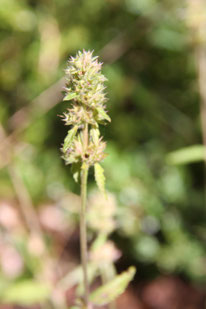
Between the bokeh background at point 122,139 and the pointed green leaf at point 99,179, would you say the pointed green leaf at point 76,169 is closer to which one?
the pointed green leaf at point 99,179

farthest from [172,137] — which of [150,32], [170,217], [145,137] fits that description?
[150,32]

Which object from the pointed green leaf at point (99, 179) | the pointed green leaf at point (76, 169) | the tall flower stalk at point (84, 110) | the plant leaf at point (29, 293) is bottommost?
the plant leaf at point (29, 293)

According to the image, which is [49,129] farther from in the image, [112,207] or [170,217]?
[112,207]

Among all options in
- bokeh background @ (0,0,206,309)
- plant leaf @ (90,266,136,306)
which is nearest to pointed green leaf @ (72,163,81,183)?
plant leaf @ (90,266,136,306)

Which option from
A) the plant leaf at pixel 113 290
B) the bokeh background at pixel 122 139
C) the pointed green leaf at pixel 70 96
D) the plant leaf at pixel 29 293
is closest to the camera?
the pointed green leaf at pixel 70 96

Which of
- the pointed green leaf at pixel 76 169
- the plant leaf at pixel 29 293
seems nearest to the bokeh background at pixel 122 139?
the plant leaf at pixel 29 293

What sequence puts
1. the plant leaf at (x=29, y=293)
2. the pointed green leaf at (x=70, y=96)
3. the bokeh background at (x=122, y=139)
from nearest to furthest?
the pointed green leaf at (x=70, y=96), the plant leaf at (x=29, y=293), the bokeh background at (x=122, y=139)

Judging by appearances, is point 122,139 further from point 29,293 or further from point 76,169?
point 76,169

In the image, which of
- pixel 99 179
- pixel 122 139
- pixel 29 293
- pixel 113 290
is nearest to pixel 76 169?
pixel 99 179

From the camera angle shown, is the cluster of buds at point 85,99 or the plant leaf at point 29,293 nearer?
the cluster of buds at point 85,99
